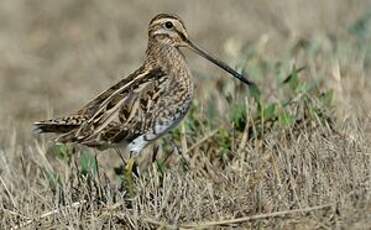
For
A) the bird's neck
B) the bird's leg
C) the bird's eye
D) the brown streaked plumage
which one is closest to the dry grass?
the bird's leg

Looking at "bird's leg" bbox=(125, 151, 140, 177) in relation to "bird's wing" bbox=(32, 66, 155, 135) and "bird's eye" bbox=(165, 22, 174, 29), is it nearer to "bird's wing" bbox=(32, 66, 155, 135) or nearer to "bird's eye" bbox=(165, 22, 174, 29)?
"bird's wing" bbox=(32, 66, 155, 135)

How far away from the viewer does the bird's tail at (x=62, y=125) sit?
5938 mm

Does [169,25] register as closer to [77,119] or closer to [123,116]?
[123,116]

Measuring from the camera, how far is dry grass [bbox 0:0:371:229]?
5.23 m

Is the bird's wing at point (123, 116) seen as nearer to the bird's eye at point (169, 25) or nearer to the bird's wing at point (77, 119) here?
the bird's wing at point (77, 119)

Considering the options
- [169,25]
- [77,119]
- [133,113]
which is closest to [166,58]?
[169,25]

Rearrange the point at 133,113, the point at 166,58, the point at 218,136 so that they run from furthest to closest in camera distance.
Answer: the point at 218,136
the point at 166,58
the point at 133,113

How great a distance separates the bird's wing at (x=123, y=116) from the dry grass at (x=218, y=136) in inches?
8.6

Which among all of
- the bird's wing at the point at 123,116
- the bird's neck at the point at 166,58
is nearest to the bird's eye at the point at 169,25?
the bird's neck at the point at 166,58

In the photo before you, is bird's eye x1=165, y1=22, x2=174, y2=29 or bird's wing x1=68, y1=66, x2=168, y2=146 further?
bird's eye x1=165, y1=22, x2=174, y2=29

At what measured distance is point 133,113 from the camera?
591cm

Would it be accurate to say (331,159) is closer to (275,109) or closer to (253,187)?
(253,187)

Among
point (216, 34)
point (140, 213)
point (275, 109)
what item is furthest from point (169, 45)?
point (216, 34)

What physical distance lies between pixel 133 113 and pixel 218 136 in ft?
2.81
